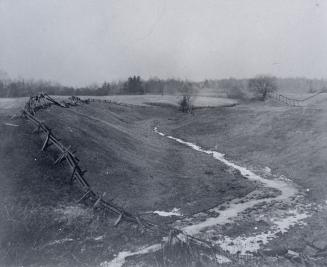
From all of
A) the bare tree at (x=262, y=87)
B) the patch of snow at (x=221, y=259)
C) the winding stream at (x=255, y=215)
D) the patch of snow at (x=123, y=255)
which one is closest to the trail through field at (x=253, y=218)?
the winding stream at (x=255, y=215)

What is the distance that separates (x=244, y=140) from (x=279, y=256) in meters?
27.6

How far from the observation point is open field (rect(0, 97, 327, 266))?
15547 millimetres

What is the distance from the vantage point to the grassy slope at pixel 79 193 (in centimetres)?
1568

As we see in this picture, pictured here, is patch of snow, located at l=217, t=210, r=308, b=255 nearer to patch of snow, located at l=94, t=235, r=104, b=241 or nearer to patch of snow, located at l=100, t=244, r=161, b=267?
patch of snow, located at l=100, t=244, r=161, b=267

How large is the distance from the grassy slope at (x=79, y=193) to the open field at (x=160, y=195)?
57 mm

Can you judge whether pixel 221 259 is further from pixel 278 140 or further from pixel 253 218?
pixel 278 140

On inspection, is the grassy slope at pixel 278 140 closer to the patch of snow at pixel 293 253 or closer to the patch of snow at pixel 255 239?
the patch of snow at pixel 255 239

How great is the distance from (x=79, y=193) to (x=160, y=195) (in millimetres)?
5283

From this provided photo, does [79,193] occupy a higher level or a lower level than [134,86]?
lower

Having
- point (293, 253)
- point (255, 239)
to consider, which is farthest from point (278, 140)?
point (293, 253)

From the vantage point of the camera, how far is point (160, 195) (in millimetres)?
22859

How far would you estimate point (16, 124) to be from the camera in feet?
86.3

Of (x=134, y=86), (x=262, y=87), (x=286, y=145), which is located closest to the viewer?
(x=286, y=145)

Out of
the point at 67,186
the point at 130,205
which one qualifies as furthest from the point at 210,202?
the point at 67,186
